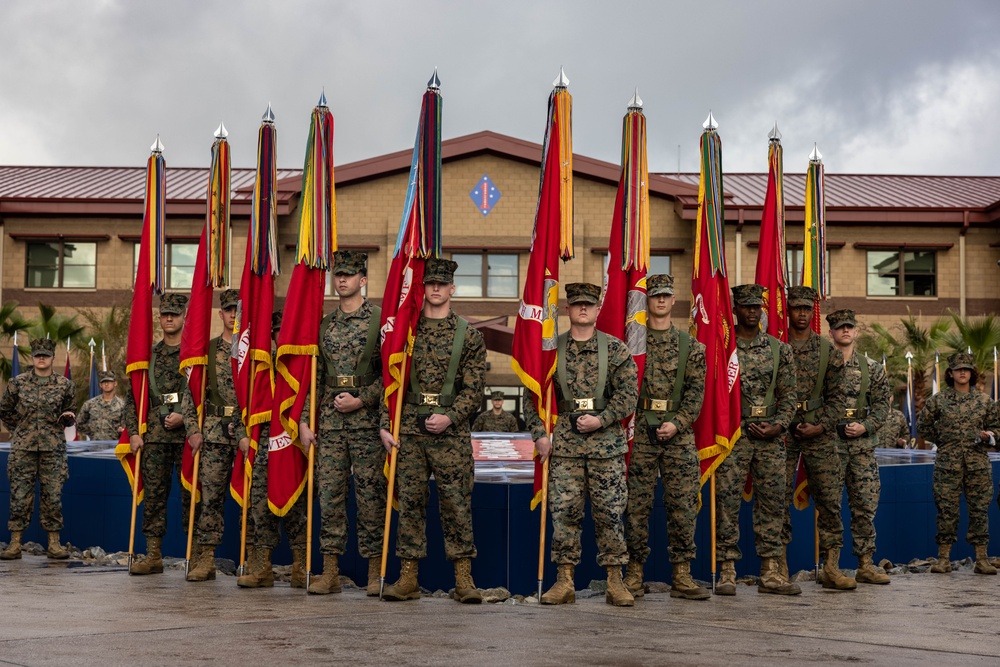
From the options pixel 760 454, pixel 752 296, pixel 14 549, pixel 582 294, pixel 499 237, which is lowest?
pixel 14 549

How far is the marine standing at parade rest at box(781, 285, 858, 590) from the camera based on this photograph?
8.95 meters

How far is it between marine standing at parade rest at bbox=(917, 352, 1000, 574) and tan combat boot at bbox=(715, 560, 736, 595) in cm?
324

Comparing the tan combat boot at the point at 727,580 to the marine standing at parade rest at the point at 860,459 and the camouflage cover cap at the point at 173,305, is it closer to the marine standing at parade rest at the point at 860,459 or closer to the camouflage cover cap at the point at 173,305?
the marine standing at parade rest at the point at 860,459

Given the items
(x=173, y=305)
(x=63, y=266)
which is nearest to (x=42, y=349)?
(x=173, y=305)

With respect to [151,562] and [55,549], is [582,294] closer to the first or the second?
[151,562]

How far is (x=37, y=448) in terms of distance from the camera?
11.0m

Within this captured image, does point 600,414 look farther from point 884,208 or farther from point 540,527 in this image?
point 884,208

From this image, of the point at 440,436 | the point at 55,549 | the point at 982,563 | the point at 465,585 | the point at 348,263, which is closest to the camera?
the point at 465,585

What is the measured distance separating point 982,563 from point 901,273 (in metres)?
22.4

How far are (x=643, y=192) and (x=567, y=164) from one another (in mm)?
632

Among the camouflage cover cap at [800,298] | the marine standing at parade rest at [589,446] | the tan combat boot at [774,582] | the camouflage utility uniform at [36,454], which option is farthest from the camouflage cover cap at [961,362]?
the camouflage utility uniform at [36,454]

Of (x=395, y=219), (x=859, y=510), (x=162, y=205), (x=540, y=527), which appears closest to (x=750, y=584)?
(x=859, y=510)

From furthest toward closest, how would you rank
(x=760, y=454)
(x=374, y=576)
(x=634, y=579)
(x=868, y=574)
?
(x=868, y=574) < (x=760, y=454) < (x=634, y=579) < (x=374, y=576)

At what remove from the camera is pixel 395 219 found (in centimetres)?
3017
